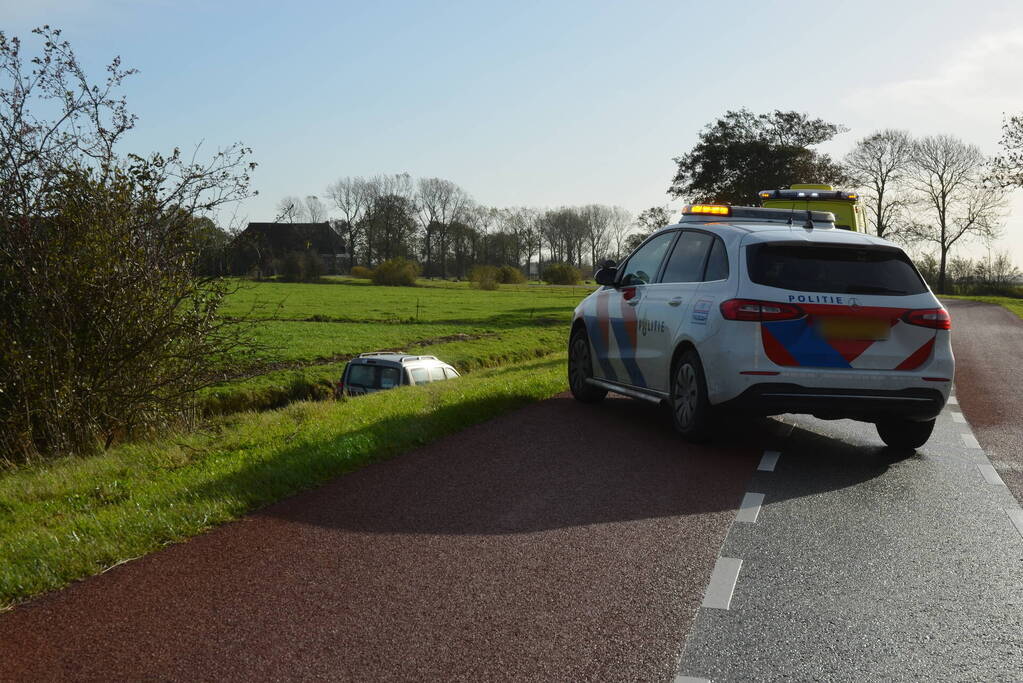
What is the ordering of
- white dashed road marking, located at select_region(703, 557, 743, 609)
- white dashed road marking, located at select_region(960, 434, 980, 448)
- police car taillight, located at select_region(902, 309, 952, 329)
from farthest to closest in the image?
white dashed road marking, located at select_region(960, 434, 980, 448) → police car taillight, located at select_region(902, 309, 952, 329) → white dashed road marking, located at select_region(703, 557, 743, 609)

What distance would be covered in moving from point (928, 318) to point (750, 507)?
2.59 m

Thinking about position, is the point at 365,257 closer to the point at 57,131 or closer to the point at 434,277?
the point at 434,277

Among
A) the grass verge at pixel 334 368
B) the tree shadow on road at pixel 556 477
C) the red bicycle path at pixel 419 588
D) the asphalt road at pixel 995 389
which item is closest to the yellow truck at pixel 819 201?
the asphalt road at pixel 995 389

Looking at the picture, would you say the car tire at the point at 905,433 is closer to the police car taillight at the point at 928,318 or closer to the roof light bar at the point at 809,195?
the police car taillight at the point at 928,318

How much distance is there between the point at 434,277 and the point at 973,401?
352 feet

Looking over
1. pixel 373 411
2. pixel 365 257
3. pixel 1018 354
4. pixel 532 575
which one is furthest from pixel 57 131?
pixel 365 257

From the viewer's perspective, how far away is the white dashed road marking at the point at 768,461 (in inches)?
308

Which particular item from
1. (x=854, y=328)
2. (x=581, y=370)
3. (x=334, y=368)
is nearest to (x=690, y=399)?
(x=854, y=328)

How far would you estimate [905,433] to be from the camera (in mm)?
8617

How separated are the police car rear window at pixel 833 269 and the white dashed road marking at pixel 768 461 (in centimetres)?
136

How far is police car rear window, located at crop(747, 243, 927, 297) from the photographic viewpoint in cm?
795

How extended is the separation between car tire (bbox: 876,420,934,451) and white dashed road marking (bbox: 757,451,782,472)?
1.05 meters

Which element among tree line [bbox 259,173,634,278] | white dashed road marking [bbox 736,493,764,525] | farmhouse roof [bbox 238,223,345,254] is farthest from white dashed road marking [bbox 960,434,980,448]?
tree line [bbox 259,173,634,278]

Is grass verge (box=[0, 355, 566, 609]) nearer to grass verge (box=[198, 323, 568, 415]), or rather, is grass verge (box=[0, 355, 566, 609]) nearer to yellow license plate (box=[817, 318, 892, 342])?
yellow license plate (box=[817, 318, 892, 342])
